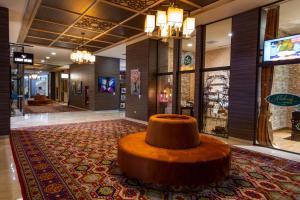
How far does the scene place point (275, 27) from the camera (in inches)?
189

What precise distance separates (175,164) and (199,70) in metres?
4.52

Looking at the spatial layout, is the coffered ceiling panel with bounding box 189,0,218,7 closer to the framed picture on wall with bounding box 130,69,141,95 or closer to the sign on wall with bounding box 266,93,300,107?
the sign on wall with bounding box 266,93,300,107

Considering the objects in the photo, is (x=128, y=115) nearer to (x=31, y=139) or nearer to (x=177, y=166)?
(x=31, y=139)

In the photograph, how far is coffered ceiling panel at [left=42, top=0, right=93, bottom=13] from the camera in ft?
15.8

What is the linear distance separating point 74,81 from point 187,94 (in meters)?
9.47

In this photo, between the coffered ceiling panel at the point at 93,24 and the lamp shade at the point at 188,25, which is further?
the coffered ceiling panel at the point at 93,24

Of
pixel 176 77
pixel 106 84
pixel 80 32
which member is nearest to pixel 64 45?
pixel 80 32

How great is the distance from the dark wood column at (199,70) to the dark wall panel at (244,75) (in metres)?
1.06

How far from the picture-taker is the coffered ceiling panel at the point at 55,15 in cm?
541

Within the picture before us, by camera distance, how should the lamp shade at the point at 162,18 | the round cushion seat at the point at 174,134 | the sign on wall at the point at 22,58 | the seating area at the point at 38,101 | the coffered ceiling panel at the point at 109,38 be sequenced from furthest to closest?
the seating area at the point at 38,101 → the sign on wall at the point at 22,58 → the coffered ceiling panel at the point at 109,38 → the lamp shade at the point at 162,18 → the round cushion seat at the point at 174,134

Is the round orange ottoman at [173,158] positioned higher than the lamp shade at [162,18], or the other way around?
the lamp shade at [162,18]

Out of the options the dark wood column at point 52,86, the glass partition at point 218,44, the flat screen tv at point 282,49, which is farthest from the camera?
the dark wood column at point 52,86

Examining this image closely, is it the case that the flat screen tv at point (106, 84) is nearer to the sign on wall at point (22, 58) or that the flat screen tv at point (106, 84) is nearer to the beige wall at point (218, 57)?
the sign on wall at point (22, 58)

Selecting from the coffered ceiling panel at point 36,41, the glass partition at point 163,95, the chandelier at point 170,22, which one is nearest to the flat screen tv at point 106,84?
the coffered ceiling panel at point 36,41
